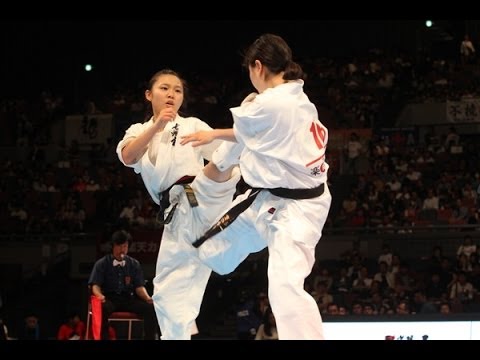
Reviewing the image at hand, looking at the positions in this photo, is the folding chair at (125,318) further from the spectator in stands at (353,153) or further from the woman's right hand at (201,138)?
the spectator in stands at (353,153)

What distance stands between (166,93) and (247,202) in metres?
1.07

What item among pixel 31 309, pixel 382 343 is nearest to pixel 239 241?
pixel 382 343

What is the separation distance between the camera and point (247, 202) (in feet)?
15.2

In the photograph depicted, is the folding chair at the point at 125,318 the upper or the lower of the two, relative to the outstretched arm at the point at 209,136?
lower

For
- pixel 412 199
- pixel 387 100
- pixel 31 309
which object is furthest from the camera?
pixel 387 100

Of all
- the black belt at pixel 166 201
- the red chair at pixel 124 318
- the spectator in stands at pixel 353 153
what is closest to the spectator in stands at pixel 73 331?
the red chair at pixel 124 318

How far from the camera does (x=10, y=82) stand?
19078 millimetres

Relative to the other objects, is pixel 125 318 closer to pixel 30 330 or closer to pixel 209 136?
pixel 209 136

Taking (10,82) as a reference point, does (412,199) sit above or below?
below

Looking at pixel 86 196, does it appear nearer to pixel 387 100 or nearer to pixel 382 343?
pixel 387 100

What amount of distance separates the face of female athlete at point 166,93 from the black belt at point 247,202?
899mm

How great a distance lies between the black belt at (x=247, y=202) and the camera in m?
4.43

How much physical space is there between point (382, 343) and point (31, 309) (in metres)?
10.5

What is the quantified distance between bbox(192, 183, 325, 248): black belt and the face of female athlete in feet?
2.95
